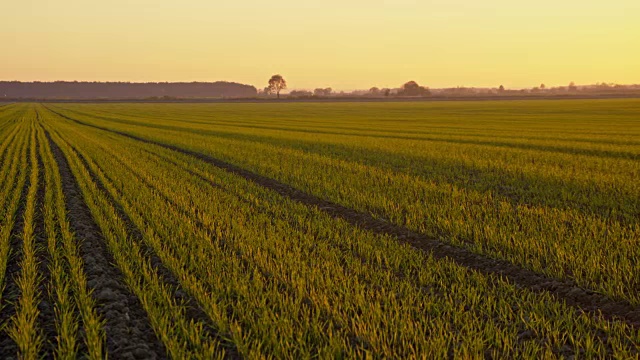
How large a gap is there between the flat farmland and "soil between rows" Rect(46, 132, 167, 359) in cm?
3

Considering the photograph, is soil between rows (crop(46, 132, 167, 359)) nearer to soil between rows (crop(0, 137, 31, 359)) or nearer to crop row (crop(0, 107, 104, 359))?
crop row (crop(0, 107, 104, 359))

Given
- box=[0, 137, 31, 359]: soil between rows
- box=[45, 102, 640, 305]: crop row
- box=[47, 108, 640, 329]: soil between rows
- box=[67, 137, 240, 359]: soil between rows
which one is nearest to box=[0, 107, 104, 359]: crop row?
box=[0, 137, 31, 359]: soil between rows

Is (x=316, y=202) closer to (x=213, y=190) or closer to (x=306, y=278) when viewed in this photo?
(x=213, y=190)

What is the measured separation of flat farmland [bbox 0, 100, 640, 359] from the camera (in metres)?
4.96

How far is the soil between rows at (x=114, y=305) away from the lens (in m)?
4.93

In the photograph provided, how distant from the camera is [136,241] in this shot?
862cm

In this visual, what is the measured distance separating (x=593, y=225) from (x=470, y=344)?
5.80 m

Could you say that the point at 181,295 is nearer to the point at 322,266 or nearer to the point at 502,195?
the point at 322,266

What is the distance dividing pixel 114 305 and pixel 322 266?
2.81 meters

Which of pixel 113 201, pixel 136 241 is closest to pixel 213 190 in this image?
pixel 113 201

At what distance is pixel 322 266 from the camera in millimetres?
7008

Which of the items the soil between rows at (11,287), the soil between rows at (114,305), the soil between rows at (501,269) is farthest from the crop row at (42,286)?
the soil between rows at (501,269)

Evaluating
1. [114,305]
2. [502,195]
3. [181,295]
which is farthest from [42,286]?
[502,195]

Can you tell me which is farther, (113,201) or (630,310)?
(113,201)
